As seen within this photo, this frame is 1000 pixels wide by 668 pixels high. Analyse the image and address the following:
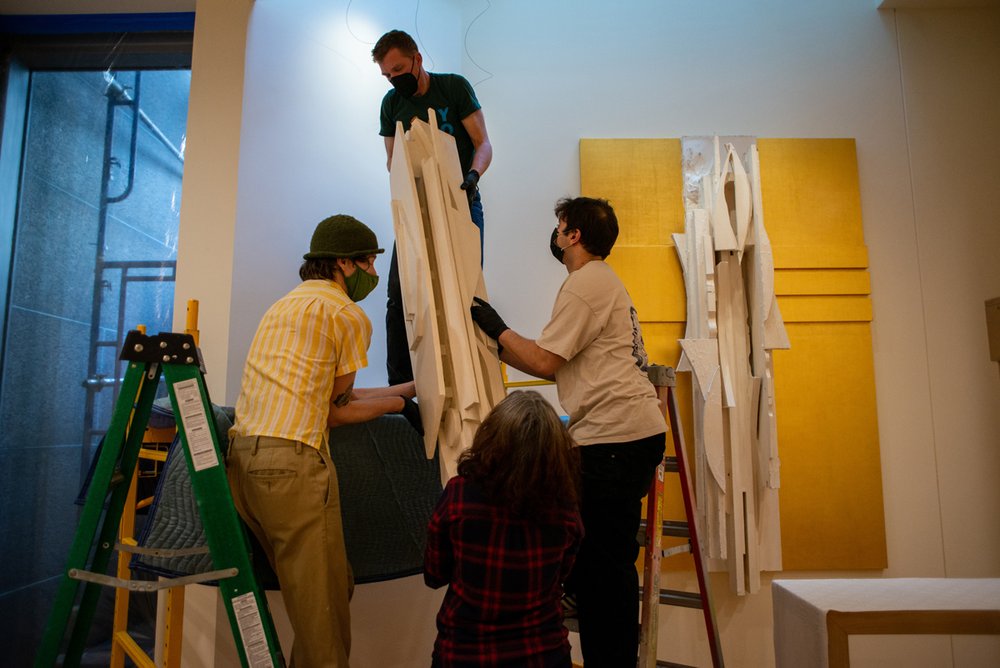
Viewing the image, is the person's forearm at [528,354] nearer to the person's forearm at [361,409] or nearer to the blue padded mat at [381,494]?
the person's forearm at [361,409]

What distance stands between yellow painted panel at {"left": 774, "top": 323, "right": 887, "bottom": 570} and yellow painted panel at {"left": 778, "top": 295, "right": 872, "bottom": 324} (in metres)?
0.04

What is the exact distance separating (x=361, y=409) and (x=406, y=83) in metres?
1.30

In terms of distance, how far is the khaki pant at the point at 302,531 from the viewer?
1474 millimetres

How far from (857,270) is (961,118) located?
1.03 meters

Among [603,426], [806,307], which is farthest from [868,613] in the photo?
[806,307]

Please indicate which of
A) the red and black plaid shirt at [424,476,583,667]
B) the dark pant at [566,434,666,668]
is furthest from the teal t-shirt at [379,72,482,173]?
the red and black plaid shirt at [424,476,583,667]

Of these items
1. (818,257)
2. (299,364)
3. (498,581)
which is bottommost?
(498,581)

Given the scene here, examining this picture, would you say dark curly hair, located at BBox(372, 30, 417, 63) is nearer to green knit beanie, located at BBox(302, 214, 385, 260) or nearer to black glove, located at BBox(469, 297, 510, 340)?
green knit beanie, located at BBox(302, 214, 385, 260)

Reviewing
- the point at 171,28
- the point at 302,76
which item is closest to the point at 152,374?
the point at 302,76

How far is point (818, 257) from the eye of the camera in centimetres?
319

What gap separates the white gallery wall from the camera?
2898 mm

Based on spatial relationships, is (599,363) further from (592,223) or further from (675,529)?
(675,529)

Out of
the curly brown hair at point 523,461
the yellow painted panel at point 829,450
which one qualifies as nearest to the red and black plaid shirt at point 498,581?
the curly brown hair at point 523,461

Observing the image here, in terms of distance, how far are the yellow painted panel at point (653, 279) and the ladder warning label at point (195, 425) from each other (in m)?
2.18
